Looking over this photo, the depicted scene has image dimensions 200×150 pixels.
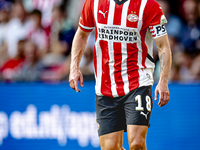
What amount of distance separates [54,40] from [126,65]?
3.95 meters

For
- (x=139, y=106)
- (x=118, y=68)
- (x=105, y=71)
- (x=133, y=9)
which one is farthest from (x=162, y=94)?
(x=133, y=9)

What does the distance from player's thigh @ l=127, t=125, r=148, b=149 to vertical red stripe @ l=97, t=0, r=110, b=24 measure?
1.22m

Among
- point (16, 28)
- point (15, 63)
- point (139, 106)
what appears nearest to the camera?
point (139, 106)

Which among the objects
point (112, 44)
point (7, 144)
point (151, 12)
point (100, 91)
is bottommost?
point (7, 144)

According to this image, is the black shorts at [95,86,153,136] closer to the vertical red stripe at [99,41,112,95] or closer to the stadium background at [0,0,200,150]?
the vertical red stripe at [99,41,112,95]

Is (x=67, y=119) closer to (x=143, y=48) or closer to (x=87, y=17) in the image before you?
(x=87, y=17)

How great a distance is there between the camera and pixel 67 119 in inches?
240

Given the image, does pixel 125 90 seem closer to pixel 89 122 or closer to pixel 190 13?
pixel 89 122

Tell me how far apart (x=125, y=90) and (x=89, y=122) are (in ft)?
8.43

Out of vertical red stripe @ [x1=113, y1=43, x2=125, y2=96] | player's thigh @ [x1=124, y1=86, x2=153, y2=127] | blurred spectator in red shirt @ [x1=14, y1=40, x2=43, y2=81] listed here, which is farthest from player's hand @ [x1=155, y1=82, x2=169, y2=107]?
blurred spectator in red shirt @ [x1=14, y1=40, x2=43, y2=81]

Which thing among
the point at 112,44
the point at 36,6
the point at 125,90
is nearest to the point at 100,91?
the point at 125,90

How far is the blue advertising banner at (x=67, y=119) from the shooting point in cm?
582

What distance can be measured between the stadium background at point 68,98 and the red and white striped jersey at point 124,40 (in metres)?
2.40

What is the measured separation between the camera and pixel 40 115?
6180mm
